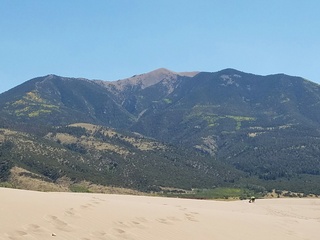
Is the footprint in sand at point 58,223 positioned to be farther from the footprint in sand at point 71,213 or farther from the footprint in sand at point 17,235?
the footprint in sand at point 17,235

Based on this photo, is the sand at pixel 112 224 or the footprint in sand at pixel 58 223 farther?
the footprint in sand at pixel 58 223

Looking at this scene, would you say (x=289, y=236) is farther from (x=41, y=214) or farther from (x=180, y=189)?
(x=180, y=189)

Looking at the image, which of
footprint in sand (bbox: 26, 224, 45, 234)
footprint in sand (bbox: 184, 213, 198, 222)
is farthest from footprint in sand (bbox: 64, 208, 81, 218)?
footprint in sand (bbox: 184, 213, 198, 222)

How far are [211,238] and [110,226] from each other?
313 centimetres

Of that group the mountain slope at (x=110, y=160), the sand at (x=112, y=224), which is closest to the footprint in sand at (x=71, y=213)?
the sand at (x=112, y=224)

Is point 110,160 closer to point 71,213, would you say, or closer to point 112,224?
point 71,213

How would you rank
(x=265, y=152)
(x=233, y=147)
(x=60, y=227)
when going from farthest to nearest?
(x=233, y=147), (x=265, y=152), (x=60, y=227)

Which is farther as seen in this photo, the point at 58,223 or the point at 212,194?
the point at 212,194

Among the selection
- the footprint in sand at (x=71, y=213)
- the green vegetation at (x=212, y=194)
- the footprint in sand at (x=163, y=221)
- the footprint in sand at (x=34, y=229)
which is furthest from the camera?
the green vegetation at (x=212, y=194)

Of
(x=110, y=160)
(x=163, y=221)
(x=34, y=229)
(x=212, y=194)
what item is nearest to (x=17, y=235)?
(x=34, y=229)

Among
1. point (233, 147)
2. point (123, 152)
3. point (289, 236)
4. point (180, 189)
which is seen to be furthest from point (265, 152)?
point (289, 236)

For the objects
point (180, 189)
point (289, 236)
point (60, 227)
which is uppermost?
point (60, 227)

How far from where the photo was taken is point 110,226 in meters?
12.2

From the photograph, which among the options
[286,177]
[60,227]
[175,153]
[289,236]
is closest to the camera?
[60,227]
